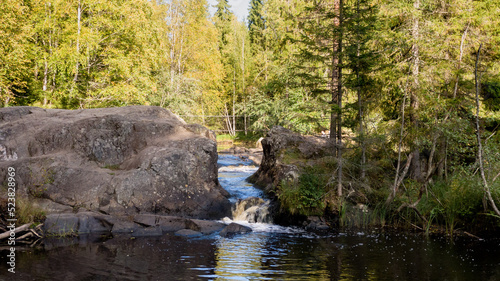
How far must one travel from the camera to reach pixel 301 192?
12.7 m

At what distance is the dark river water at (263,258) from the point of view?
7.68 metres

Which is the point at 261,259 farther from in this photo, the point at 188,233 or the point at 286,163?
the point at 286,163

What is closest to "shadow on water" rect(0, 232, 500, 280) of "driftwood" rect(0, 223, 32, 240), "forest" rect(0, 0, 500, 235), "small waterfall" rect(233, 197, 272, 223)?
"driftwood" rect(0, 223, 32, 240)

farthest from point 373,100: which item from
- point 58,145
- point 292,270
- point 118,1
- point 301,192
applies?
point 118,1

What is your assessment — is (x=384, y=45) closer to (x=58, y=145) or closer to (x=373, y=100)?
(x=373, y=100)

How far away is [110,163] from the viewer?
45.0 feet

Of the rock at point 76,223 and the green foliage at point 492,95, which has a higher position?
the green foliage at point 492,95

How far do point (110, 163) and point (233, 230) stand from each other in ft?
17.4

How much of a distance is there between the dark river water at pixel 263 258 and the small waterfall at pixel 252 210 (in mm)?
1941

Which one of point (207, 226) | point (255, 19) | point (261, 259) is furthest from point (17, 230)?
point (255, 19)

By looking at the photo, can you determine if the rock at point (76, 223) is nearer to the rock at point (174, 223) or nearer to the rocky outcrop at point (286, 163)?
the rock at point (174, 223)

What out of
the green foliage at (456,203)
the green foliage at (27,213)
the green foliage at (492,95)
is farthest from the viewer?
the green foliage at (492,95)

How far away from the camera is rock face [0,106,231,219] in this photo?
1220 cm

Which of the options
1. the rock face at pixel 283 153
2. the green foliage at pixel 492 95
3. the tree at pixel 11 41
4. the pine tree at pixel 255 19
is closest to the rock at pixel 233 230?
the rock face at pixel 283 153
